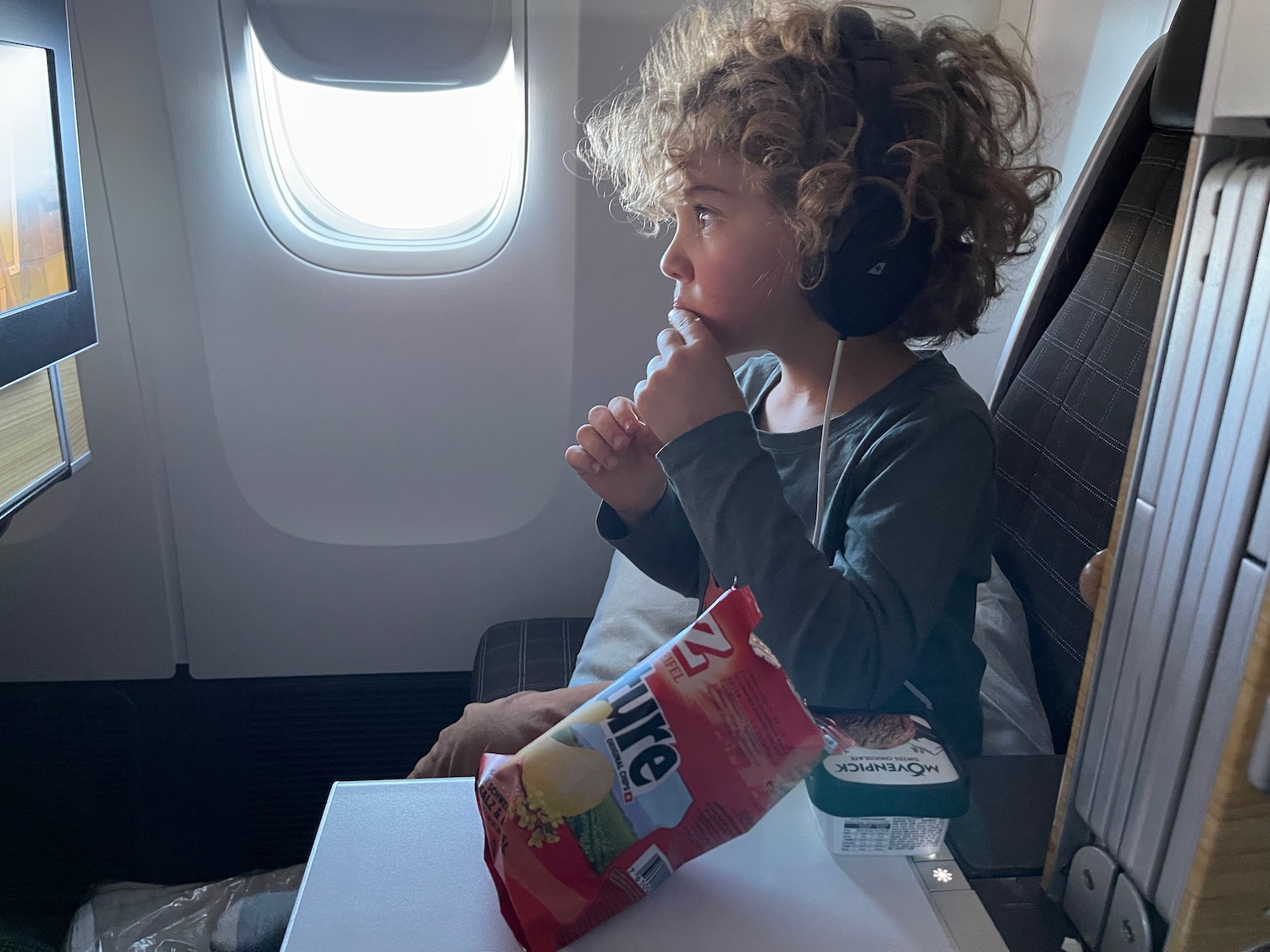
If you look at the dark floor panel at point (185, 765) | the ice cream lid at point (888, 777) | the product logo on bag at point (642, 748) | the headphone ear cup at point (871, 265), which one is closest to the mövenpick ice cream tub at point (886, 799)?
the ice cream lid at point (888, 777)

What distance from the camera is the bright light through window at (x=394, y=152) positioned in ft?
4.77

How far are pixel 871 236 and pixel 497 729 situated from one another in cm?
53

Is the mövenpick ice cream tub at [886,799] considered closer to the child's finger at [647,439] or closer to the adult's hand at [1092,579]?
the adult's hand at [1092,579]

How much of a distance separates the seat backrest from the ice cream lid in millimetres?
389

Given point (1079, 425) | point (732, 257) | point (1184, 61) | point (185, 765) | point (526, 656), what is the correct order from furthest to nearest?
1. point (185, 765)
2. point (526, 656)
3. point (1079, 425)
4. point (732, 257)
5. point (1184, 61)

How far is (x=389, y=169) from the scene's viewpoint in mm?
1525

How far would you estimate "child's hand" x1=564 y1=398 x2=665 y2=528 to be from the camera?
0.91 m

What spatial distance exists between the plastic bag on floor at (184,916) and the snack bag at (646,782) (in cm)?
93

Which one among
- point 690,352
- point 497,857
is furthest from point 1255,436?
point 690,352

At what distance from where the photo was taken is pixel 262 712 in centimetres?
Result: 166

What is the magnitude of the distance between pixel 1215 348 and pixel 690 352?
1.49ft

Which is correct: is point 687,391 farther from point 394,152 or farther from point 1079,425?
point 394,152

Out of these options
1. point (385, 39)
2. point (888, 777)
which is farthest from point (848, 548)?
point (385, 39)

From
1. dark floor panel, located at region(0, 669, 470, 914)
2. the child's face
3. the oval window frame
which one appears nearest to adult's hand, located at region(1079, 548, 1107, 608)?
the child's face
